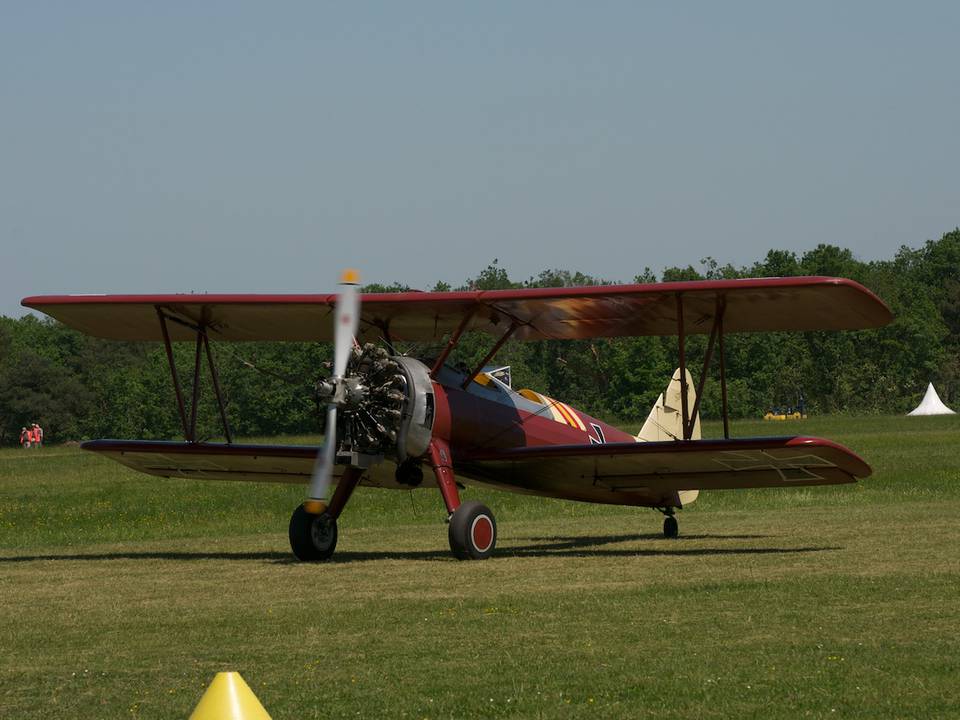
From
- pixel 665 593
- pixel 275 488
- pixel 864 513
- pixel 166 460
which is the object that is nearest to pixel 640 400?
pixel 275 488

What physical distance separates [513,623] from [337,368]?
5305mm

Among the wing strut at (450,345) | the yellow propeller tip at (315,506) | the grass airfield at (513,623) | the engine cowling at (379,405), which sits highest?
the wing strut at (450,345)

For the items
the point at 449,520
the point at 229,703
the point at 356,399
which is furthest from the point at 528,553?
the point at 229,703

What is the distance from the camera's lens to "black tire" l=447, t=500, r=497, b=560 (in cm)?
1577

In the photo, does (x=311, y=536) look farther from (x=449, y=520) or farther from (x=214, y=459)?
(x=214, y=459)

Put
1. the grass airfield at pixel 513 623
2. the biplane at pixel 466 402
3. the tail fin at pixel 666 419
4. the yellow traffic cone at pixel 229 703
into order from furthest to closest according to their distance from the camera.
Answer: the tail fin at pixel 666 419 < the biplane at pixel 466 402 < the grass airfield at pixel 513 623 < the yellow traffic cone at pixel 229 703

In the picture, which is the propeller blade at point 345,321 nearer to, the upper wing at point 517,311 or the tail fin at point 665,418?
the upper wing at point 517,311

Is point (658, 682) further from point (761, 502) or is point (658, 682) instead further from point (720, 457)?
point (761, 502)

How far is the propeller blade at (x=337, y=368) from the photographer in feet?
49.9

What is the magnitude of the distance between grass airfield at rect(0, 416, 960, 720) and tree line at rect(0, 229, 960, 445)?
43796mm

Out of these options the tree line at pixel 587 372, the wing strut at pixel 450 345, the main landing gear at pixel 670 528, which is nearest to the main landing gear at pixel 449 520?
the wing strut at pixel 450 345

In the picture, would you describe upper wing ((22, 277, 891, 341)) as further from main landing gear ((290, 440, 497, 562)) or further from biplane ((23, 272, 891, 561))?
main landing gear ((290, 440, 497, 562))

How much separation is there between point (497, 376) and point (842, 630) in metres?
8.83

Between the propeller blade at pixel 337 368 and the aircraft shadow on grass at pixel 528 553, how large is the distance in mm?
1415
